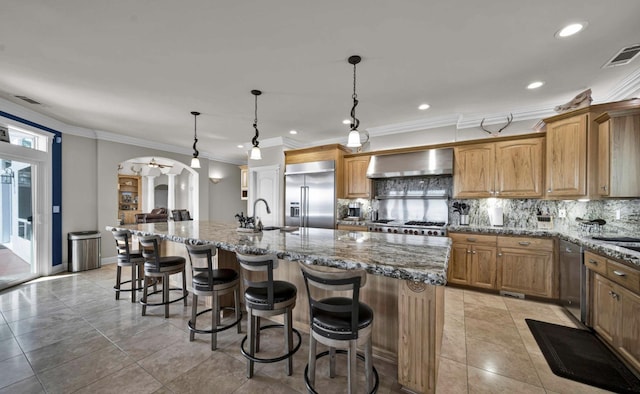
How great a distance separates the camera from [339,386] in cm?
172

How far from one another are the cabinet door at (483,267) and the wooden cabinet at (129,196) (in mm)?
11797

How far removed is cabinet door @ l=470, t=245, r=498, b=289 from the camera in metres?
3.43

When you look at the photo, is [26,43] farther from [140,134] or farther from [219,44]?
[140,134]

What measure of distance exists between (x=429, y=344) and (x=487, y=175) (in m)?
3.16

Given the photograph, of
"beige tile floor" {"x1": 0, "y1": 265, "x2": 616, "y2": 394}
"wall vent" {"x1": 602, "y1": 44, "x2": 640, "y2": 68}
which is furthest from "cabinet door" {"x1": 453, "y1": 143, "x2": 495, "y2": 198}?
"beige tile floor" {"x1": 0, "y1": 265, "x2": 616, "y2": 394}

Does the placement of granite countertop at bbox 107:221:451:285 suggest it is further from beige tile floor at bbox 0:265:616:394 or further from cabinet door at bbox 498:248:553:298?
cabinet door at bbox 498:248:553:298

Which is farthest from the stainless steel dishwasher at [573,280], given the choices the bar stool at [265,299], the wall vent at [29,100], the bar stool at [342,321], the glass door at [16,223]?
the glass door at [16,223]

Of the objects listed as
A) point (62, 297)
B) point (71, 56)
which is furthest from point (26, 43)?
point (62, 297)

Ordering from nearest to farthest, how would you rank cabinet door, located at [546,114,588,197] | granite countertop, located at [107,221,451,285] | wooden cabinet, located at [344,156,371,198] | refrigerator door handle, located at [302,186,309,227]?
granite countertop, located at [107,221,451,285]
cabinet door, located at [546,114,588,197]
wooden cabinet, located at [344,156,371,198]
refrigerator door handle, located at [302,186,309,227]

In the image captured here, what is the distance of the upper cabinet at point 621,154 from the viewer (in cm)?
247

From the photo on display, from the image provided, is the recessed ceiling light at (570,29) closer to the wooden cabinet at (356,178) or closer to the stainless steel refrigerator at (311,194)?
the wooden cabinet at (356,178)

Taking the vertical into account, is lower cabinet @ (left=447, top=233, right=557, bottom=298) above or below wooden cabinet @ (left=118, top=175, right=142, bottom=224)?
below

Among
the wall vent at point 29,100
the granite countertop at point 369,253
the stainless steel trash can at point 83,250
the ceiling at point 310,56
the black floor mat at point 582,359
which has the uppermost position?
the wall vent at point 29,100

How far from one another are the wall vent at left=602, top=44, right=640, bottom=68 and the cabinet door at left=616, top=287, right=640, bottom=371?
212 centimetres
